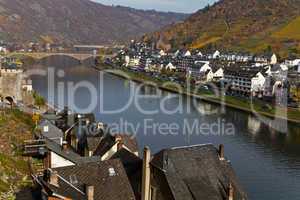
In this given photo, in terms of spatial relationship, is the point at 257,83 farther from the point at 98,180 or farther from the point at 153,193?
the point at 98,180

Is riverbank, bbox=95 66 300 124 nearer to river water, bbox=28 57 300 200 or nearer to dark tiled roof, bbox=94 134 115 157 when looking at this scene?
river water, bbox=28 57 300 200

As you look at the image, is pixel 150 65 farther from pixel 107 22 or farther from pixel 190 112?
pixel 107 22

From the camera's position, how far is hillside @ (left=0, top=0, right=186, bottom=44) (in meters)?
129

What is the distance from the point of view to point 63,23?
517 feet

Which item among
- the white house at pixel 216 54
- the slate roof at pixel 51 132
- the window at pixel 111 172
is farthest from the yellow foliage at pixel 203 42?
the window at pixel 111 172

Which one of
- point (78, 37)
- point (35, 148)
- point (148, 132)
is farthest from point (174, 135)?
point (78, 37)

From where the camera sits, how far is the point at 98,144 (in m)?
14.0

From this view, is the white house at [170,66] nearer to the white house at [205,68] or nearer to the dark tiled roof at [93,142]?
the white house at [205,68]

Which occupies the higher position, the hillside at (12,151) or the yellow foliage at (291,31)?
the yellow foliage at (291,31)

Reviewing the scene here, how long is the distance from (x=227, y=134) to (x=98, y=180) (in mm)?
14733

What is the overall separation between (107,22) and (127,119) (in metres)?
157

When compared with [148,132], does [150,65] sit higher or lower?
higher

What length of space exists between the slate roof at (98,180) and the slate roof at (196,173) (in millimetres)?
899

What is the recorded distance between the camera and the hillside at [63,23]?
423 feet
